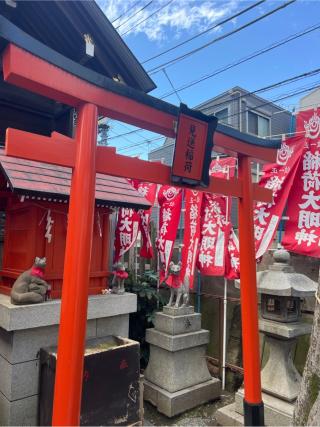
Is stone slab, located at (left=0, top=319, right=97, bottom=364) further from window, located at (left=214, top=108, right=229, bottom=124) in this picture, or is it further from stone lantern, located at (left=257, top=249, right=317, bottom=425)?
window, located at (left=214, top=108, right=229, bottom=124)

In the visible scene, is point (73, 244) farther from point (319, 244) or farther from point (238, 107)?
point (238, 107)

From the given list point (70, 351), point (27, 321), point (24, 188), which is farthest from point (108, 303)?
point (70, 351)

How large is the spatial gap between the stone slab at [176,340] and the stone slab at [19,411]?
2.19 meters

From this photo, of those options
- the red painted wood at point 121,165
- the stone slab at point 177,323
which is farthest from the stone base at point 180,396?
the red painted wood at point 121,165

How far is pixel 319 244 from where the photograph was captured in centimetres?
524

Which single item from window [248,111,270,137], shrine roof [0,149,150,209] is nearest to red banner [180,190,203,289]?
shrine roof [0,149,150,209]

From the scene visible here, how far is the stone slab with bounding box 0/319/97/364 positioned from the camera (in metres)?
4.47

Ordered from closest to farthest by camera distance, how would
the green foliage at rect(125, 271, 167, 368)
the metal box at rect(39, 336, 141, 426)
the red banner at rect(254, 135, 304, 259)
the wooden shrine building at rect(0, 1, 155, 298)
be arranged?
1. the metal box at rect(39, 336, 141, 426)
2. the wooden shrine building at rect(0, 1, 155, 298)
3. the red banner at rect(254, 135, 304, 259)
4. the green foliage at rect(125, 271, 167, 368)

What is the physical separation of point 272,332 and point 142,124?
3.48 meters

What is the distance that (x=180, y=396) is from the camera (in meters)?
5.54

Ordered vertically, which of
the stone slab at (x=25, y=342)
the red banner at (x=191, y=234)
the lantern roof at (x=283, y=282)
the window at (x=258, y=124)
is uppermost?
the window at (x=258, y=124)

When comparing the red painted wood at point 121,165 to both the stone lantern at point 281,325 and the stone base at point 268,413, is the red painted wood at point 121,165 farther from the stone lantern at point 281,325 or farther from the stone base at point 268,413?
the stone base at point 268,413

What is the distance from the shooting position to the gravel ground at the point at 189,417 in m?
5.32

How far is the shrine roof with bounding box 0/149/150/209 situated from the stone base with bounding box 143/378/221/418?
322 cm
